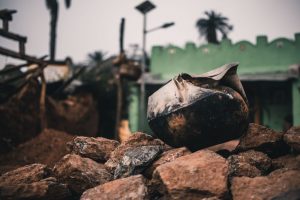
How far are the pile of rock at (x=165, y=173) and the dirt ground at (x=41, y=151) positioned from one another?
319cm

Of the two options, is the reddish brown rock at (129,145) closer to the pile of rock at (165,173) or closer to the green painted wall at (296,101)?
the pile of rock at (165,173)

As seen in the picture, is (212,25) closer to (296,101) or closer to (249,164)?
(296,101)

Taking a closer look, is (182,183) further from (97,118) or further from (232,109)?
(97,118)

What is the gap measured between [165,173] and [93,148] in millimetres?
1374

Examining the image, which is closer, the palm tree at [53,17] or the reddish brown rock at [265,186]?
the reddish brown rock at [265,186]

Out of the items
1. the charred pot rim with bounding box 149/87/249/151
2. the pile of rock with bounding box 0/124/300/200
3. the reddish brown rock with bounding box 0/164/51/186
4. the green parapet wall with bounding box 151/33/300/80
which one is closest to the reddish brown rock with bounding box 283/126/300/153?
the pile of rock with bounding box 0/124/300/200

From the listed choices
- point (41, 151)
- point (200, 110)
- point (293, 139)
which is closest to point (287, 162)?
point (293, 139)

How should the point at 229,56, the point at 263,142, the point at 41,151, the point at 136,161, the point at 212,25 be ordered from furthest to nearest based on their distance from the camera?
the point at 212,25 < the point at 229,56 < the point at 41,151 < the point at 263,142 < the point at 136,161

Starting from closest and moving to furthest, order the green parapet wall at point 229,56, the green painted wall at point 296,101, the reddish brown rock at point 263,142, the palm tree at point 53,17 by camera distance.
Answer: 1. the reddish brown rock at point 263,142
2. the green painted wall at point 296,101
3. the green parapet wall at point 229,56
4. the palm tree at point 53,17

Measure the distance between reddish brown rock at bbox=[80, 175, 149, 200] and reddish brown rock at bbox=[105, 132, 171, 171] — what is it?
647mm

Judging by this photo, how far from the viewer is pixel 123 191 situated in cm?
320

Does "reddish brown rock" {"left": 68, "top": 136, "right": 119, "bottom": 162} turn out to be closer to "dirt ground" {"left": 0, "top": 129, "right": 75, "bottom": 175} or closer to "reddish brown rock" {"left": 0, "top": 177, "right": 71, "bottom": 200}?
"reddish brown rock" {"left": 0, "top": 177, "right": 71, "bottom": 200}

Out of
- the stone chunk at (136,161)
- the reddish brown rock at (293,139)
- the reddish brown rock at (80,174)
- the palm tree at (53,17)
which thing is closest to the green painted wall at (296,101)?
the reddish brown rock at (293,139)

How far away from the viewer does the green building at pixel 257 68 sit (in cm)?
1279
